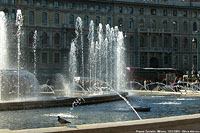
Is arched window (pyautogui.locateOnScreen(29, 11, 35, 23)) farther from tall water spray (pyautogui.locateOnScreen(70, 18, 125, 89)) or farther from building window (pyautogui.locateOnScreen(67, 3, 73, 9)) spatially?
tall water spray (pyautogui.locateOnScreen(70, 18, 125, 89))

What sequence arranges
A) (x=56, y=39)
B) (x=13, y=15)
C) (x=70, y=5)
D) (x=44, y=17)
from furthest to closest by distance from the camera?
(x=70, y=5) → (x=56, y=39) → (x=44, y=17) → (x=13, y=15)

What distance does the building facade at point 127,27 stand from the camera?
53312 mm

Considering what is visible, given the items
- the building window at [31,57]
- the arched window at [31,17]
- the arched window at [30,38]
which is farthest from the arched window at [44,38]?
the building window at [31,57]

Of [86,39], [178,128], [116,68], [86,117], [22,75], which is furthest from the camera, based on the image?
[86,39]

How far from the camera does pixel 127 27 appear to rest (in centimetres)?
6019

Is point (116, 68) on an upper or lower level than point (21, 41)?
lower

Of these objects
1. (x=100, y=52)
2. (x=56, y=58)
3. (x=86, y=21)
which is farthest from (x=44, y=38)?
(x=100, y=52)

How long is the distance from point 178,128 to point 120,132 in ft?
3.99

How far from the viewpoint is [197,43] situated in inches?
2571

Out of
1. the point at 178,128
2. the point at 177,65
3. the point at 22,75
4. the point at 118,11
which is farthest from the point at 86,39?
the point at 178,128

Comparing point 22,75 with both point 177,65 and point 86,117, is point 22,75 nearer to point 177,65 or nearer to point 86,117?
point 86,117

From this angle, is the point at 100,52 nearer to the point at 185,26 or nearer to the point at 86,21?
the point at 86,21

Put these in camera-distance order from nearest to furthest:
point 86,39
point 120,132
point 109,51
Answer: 1. point 120,132
2. point 109,51
3. point 86,39

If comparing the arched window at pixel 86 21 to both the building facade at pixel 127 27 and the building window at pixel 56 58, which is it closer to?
the building facade at pixel 127 27
